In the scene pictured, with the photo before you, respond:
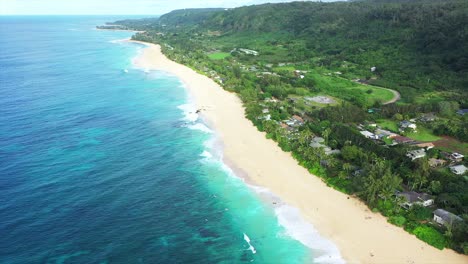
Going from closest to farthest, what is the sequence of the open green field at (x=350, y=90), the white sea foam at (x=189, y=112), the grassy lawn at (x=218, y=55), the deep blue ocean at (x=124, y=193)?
the deep blue ocean at (x=124, y=193) < the white sea foam at (x=189, y=112) < the open green field at (x=350, y=90) < the grassy lawn at (x=218, y=55)

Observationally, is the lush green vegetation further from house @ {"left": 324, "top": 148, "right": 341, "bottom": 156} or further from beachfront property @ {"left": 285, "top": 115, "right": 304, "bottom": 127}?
house @ {"left": 324, "top": 148, "right": 341, "bottom": 156}

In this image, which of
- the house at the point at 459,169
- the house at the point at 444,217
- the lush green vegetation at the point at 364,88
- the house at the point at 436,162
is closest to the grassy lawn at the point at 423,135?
Answer: the lush green vegetation at the point at 364,88

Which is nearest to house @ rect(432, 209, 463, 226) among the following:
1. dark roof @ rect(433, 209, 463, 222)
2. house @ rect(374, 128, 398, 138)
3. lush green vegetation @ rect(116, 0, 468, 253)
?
dark roof @ rect(433, 209, 463, 222)

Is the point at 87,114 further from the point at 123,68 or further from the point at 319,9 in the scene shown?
the point at 319,9

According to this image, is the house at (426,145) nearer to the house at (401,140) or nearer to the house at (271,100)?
the house at (401,140)

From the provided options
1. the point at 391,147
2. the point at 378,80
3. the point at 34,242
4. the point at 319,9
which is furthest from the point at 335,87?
the point at 319,9
